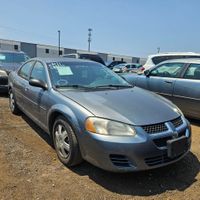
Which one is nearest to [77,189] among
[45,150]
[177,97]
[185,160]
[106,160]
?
[106,160]

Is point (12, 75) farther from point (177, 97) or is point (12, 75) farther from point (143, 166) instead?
point (143, 166)

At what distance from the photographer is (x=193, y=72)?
5.93m

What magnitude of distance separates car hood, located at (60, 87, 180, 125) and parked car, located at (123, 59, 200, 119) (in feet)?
6.88

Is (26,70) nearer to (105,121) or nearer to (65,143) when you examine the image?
(65,143)

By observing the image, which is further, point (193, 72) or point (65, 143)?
point (193, 72)

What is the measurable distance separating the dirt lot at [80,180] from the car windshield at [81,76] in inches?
42.9

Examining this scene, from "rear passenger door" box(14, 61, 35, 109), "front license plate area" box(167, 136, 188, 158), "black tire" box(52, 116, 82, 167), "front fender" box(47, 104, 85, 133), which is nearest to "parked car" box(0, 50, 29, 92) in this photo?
"rear passenger door" box(14, 61, 35, 109)

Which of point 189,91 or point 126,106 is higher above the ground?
point 126,106

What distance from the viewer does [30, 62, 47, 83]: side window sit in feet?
14.5

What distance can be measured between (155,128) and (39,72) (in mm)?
2461

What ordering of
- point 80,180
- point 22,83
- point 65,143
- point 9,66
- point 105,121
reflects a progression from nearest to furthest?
point 105,121 < point 80,180 < point 65,143 < point 22,83 < point 9,66

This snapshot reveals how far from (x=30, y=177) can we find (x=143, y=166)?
139cm

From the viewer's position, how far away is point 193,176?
3469mm

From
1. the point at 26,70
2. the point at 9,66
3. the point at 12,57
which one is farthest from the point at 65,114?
the point at 12,57
